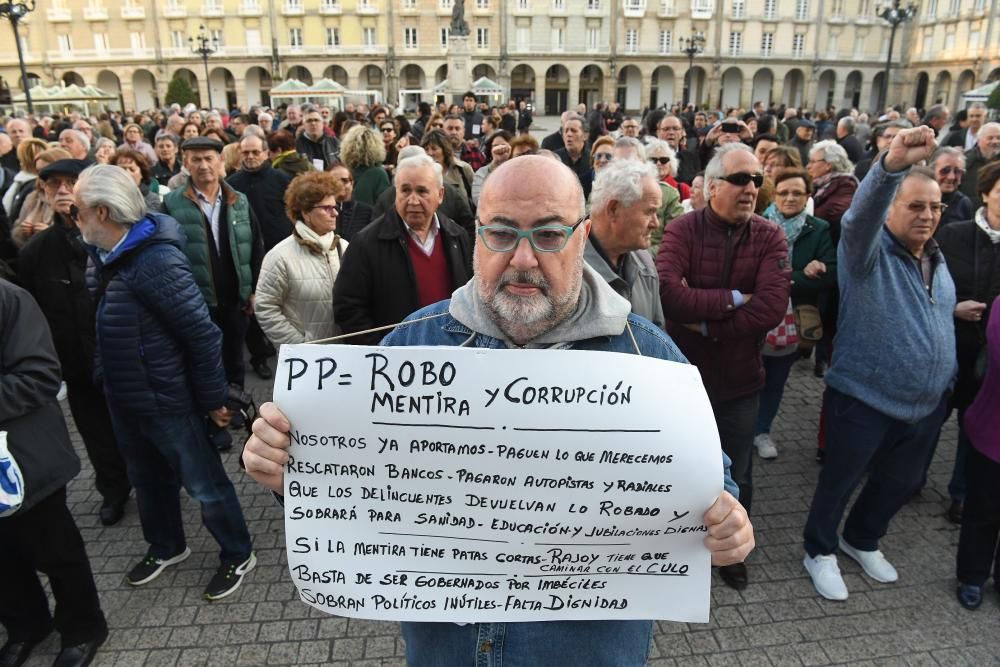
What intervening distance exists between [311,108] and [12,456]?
8102 mm

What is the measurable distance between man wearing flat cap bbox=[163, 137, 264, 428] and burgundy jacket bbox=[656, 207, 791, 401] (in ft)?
11.5

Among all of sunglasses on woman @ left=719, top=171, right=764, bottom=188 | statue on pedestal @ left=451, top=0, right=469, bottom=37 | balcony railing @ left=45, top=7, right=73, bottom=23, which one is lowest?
sunglasses on woman @ left=719, top=171, right=764, bottom=188

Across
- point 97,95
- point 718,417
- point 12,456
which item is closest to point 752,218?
point 718,417

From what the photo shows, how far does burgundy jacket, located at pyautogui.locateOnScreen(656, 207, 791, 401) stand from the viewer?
348cm

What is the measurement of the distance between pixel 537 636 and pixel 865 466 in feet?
8.30

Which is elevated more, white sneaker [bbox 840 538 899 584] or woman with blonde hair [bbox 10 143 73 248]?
woman with blonde hair [bbox 10 143 73 248]

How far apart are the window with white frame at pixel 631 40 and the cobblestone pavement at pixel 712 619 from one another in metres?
59.2

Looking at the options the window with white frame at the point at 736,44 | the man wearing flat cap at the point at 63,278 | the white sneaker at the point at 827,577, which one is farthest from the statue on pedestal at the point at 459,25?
the window with white frame at the point at 736,44

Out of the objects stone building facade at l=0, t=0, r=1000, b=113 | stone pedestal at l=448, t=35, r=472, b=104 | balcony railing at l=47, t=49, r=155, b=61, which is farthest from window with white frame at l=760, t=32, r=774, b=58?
balcony railing at l=47, t=49, r=155, b=61

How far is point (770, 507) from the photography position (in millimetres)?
4441

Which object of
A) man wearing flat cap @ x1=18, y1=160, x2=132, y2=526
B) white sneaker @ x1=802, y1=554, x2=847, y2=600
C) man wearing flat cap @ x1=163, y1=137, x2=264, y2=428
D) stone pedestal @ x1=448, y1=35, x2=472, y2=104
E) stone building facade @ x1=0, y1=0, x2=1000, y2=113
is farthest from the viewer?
stone building facade @ x1=0, y1=0, x2=1000, y2=113

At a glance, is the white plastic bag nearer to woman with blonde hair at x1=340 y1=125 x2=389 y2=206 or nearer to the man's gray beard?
the man's gray beard

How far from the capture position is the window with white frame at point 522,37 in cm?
5519

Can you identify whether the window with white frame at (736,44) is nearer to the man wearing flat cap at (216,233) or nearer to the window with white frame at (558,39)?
the window with white frame at (558,39)
